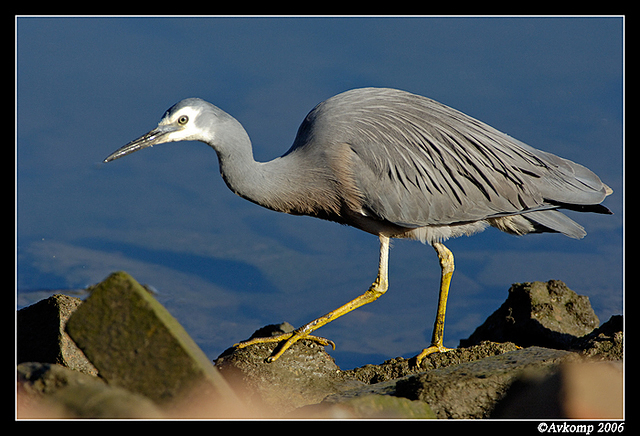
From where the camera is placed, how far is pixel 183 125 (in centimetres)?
537

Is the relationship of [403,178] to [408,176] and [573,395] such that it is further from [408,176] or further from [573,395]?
[573,395]

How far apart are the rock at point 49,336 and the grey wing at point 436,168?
8.45 ft

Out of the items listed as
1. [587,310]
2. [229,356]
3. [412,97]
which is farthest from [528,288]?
[229,356]

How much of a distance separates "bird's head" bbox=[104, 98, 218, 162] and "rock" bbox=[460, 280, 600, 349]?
3.62 m

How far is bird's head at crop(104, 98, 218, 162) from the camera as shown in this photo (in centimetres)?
533

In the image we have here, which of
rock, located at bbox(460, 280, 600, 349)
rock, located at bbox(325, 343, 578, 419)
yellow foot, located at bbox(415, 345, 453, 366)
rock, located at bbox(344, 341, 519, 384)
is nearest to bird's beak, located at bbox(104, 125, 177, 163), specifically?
rock, located at bbox(325, 343, 578, 419)

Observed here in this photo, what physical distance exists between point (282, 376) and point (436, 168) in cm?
227

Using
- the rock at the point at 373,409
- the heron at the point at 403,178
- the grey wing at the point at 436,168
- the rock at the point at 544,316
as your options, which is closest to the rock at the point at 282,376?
the heron at the point at 403,178

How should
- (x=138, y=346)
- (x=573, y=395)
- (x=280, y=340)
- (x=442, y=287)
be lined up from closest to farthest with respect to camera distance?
(x=138, y=346) < (x=573, y=395) < (x=280, y=340) < (x=442, y=287)

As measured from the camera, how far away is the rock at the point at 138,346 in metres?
3.64

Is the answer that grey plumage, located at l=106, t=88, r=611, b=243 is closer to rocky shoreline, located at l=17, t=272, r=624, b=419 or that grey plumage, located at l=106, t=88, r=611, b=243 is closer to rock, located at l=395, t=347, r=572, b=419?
rocky shoreline, located at l=17, t=272, r=624, b=419

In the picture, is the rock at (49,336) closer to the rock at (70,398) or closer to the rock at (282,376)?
the rock at (282,376)

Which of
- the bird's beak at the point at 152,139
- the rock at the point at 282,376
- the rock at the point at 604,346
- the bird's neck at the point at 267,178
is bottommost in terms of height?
the rock at the point at 282,376

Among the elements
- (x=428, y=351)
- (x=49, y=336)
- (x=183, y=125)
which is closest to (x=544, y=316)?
(x=428, y=351)
